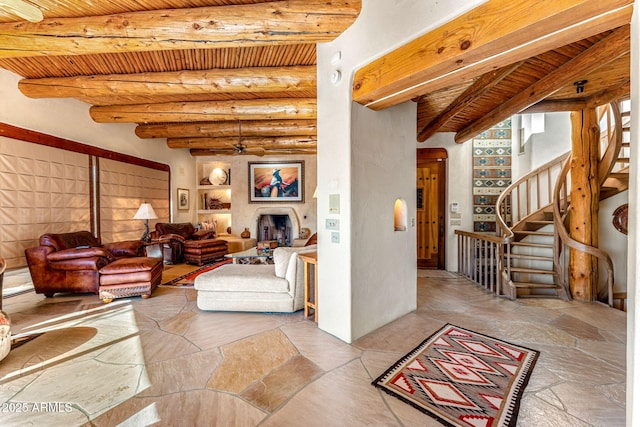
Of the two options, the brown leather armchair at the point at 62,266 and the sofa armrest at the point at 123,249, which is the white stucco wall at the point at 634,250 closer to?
the brown leather armchair at the point at 62,266

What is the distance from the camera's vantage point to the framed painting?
802 centimetres

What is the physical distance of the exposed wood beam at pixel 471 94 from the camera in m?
2.81

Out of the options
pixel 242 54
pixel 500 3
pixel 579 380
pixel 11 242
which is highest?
pixel 242 54

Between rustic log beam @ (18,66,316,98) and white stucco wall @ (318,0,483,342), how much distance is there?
1.02 meters

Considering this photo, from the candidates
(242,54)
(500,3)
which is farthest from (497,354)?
(242,54)

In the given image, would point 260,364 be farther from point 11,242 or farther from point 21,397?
point 11,242

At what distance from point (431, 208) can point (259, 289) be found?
13.1 feet

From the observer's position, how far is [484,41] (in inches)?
61.6

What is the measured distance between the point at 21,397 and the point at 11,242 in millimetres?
3106

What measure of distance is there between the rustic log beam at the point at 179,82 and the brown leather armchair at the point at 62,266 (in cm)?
214

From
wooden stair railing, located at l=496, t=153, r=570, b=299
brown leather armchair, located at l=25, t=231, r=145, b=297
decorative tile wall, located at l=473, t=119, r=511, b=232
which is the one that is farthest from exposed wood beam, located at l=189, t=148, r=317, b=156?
wooden stair railing, located at l=496, t=153, r=570, b=299

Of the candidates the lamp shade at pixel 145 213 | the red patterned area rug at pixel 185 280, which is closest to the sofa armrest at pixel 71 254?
the red patterned area rug at pixel 185 280

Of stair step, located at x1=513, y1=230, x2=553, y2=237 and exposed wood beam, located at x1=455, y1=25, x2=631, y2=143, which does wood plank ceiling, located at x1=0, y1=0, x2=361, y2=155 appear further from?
stair step, located at x1=513, y1=230, x2=553, y2=237

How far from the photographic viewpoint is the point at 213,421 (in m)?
1.59
